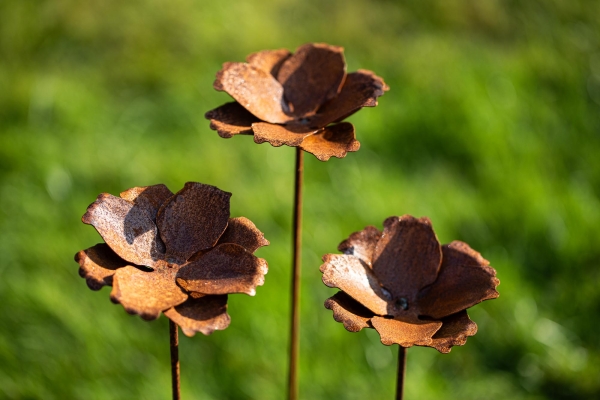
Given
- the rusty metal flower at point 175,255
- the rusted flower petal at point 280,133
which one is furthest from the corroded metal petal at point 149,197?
the rusted flower petal at point 280,133

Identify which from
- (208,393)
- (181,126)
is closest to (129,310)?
(208,393)

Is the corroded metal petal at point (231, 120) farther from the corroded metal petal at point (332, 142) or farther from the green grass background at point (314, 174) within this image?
the green grass background at point (314, 174)

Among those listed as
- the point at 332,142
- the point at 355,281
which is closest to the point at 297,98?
the point at 332,142

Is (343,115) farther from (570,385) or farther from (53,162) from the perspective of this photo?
(53,162)

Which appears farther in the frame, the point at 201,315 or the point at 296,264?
the point at 296,264

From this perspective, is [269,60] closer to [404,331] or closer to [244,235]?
[244,235]
